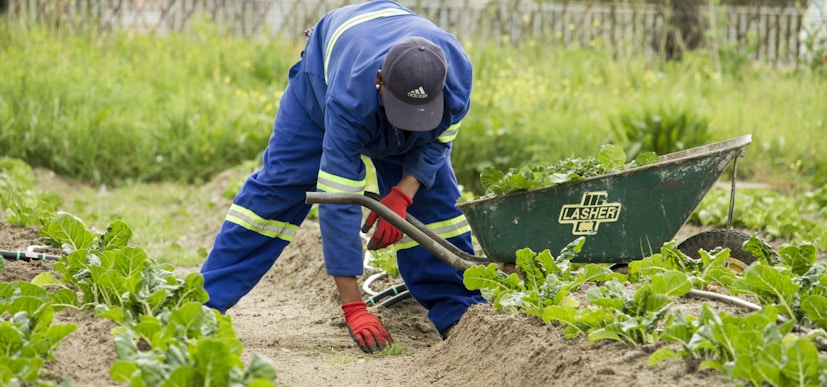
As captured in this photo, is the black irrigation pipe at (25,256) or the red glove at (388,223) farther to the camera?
the black irrigation pipe at (25,256)

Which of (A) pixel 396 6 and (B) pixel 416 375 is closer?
(B) pixel 416 375

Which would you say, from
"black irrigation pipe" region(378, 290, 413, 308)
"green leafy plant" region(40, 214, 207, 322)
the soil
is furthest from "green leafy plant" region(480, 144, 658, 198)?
"green leafy plant" region(40, 214, 207, 322)

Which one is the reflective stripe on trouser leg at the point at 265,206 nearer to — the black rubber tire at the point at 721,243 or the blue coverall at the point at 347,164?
the blue coverall at the point at 347,164

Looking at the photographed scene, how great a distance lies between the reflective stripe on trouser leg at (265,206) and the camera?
417 cm

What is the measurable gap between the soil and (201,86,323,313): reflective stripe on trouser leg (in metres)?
0.30

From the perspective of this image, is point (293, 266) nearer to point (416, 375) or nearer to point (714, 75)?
point (416, 375)

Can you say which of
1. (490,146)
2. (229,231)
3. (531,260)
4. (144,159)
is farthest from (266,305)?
(144,159)

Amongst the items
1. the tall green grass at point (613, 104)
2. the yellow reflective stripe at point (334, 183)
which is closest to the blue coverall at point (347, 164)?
the yellow reflective stripe at point (334, 183)

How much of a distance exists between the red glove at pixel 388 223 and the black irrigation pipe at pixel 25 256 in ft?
5.02

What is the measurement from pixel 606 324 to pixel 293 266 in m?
3.15

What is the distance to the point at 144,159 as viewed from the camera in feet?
28.1

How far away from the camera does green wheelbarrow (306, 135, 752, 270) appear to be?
3699 millimetres

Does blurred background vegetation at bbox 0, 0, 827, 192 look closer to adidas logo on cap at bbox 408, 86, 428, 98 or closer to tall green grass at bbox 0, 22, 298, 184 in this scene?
tall green grass at bbox 0, 22, 298, 184

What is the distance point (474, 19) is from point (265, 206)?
316 inches
